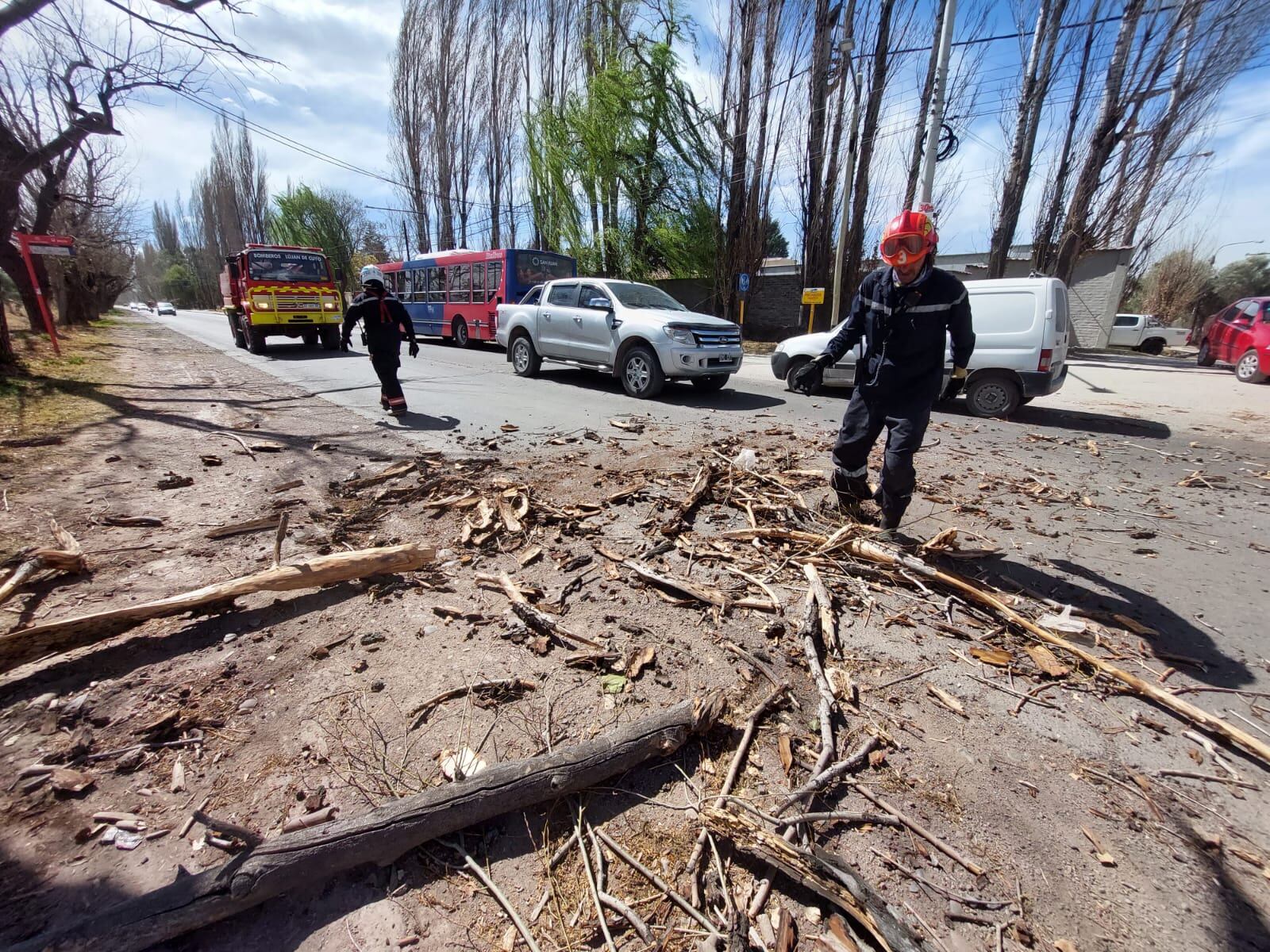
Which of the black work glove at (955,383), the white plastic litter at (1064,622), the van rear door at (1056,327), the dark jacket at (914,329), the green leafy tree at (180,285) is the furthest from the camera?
the green leafy tree at (180,285)

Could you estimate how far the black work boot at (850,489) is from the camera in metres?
4.36

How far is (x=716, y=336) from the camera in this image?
9.35m

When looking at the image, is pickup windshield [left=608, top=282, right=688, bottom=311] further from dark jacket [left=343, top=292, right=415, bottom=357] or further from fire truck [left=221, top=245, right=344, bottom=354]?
fire truck [left=221, top=245, right=344, bottom=354]

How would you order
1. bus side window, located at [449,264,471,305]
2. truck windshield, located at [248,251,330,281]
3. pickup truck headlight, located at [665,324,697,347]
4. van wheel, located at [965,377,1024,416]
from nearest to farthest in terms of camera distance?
van wheel, located at [965,377,1024,416] < pickup truck headlight, located at [665,324,697,347] < truck windshield, located at [248,251,330,281] < bus side window, located at [449,264,471,305]

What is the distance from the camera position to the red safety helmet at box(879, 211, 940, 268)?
3580mm

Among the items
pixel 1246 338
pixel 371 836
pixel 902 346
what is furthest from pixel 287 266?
pixel 1246 338

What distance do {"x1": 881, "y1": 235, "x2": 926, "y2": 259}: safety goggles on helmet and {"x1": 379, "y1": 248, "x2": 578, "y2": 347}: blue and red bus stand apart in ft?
43.8

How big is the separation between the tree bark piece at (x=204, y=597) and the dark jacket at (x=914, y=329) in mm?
3352

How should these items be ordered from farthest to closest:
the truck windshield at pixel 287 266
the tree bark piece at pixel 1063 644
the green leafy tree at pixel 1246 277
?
the green leafy tree at pixel 1246 277
the truck windshield at pixel 287 266
the tree bark piece at pixel 1063 644

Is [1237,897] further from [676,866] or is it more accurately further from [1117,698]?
[676,866]

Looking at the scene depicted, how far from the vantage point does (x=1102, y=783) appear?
2129mm

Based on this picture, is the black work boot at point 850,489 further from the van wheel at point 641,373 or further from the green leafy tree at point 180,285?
the green leafy tree at point 180,285

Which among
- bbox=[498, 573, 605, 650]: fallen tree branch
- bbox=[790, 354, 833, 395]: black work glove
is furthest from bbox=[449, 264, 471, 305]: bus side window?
bbox=[498, 573, 605, 650]: fallen tree branch

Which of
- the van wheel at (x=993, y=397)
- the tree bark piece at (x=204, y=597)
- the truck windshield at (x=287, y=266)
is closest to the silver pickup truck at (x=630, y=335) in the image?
the van wheel at (x=993, y=397)
